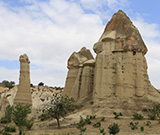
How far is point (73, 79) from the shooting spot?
38.1m

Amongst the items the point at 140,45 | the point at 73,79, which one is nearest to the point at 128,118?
the point at 140,45

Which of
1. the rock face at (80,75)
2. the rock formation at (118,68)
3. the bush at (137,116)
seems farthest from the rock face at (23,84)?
the bush at (137,116)

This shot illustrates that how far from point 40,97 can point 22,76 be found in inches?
801

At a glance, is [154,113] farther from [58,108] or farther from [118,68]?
[58,108]

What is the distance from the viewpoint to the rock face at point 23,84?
1394 inches

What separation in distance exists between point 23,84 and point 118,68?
14.3 meters

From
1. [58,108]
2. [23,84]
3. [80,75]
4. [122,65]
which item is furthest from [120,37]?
[23,84]

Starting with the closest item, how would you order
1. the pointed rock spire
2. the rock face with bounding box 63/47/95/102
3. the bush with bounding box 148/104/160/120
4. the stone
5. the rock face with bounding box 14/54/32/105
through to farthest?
the bush with bounding box 148/104/160/120, the stone, the pointed rock spire, the rock face with bounding box 63/47/95/102, the rock face with bounding box 14/54/32/105

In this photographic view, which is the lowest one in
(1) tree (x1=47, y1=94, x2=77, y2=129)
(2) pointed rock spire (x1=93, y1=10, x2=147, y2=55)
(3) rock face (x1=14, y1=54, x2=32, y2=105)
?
(1) tree (x1=47, y1=94, x2=77, y2=129)

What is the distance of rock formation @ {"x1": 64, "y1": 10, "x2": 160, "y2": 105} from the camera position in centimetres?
3066

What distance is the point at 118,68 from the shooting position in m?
31.2

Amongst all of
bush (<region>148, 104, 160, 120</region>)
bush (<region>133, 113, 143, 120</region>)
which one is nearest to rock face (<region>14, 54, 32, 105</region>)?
bush (<region>133, 113, 143, 120</region>)

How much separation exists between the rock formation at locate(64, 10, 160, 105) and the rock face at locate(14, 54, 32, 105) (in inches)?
259

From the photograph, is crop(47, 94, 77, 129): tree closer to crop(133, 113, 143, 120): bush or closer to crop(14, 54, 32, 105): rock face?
crop(133, 113, 143, 120): bush
